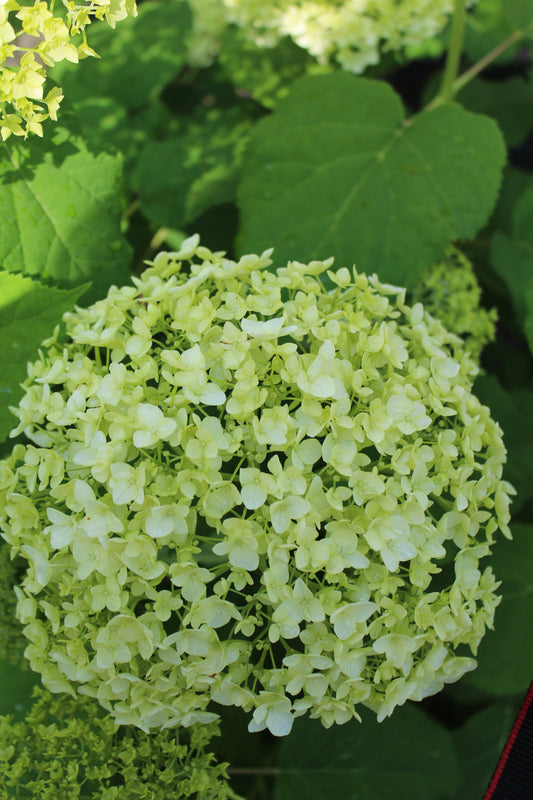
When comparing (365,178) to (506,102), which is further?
(506,102)

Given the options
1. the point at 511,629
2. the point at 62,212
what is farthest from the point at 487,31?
the point at 511,629

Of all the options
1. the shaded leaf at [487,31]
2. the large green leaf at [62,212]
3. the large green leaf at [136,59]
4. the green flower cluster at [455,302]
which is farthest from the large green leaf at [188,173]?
the shaded leaf at [487,31]

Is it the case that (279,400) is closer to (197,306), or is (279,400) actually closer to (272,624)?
(197,306)

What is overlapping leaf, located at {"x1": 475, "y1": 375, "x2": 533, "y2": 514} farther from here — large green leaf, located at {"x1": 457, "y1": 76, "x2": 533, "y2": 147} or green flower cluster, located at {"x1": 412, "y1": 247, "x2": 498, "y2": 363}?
large green leaf, located at {"x1": 457, "y1": 76, "x2": 533, "y2": 147}

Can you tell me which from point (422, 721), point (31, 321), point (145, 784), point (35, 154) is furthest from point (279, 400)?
point (422, 721)

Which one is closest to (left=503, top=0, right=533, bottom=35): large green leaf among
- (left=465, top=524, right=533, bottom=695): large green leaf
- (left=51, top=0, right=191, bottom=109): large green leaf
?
(left=51, top=0, right=191, bottom=109): large green leaf

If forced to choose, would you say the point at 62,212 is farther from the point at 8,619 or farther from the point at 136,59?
the point at 136,59
